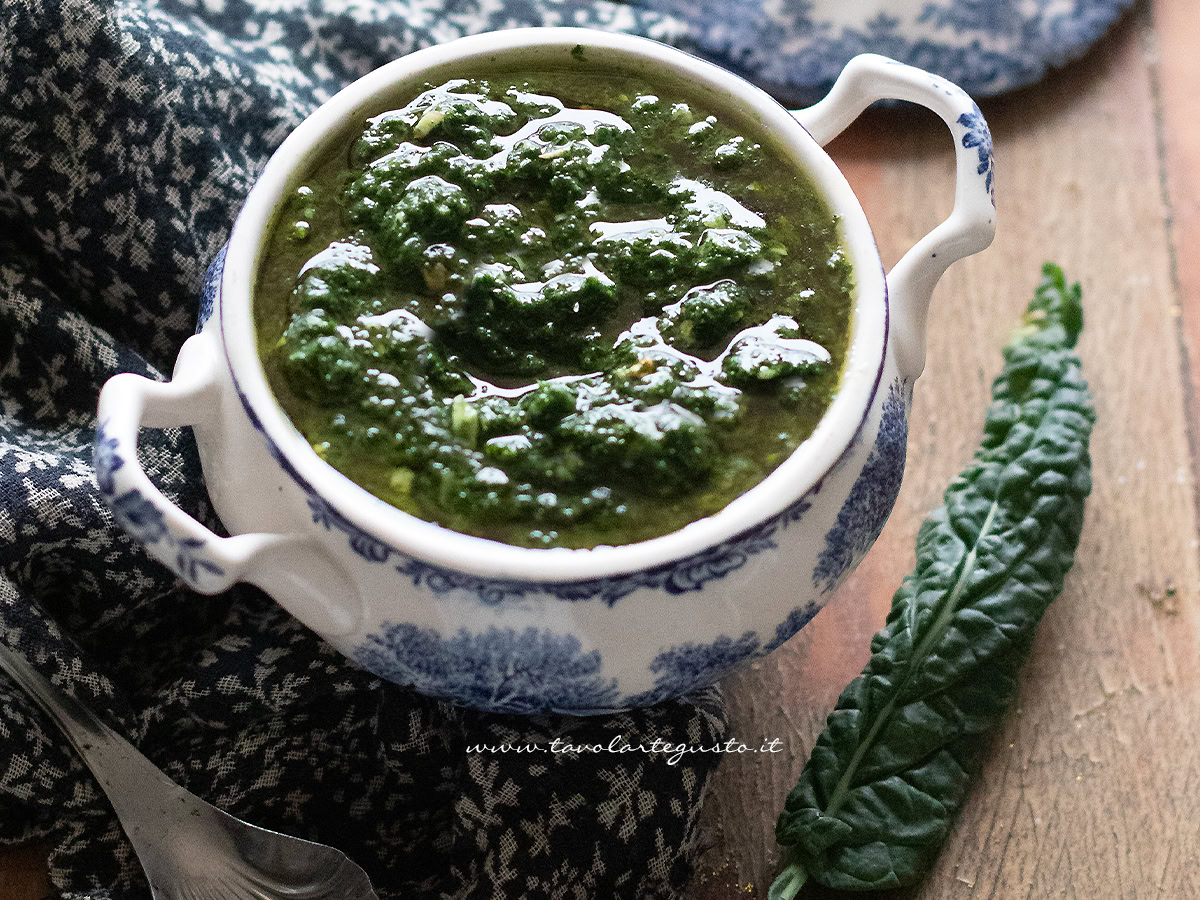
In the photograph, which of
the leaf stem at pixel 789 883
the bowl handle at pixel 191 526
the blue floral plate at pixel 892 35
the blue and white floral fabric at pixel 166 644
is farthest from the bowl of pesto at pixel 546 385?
the blue floral plate at pixel 892 35

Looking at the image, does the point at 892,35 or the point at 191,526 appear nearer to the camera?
the point at 191,526

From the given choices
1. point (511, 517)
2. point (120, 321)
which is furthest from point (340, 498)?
point (120, 321)

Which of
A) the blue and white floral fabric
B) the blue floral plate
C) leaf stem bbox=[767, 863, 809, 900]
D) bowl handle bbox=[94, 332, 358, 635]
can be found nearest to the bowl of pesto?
bowl handle bbox=[94, 332, 358, 635]

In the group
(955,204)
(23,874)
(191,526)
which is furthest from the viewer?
(23,874)

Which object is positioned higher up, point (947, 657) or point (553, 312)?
point (553, 312)

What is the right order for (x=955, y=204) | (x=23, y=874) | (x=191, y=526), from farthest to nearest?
1. (x=23, y=874)
2. (x=955, y=204)
3. (x=191, y=526)

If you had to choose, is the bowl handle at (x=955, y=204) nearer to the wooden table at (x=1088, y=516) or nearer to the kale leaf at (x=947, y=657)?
the kale leaf at (x=947, y=657)

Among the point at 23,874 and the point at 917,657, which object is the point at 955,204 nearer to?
the point at 917,657

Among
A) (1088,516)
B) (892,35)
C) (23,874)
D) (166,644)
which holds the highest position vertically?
(892,35)

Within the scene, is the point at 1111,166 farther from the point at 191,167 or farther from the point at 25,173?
the point at 25,173

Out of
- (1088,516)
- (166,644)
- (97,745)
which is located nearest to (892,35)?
(1088,516)
